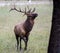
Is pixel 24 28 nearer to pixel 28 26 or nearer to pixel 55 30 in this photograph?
pixel 28 26

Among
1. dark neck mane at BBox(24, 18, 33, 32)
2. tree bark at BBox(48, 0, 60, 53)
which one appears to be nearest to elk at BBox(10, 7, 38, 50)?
dark neck mane at BBox(24, 18, 33, 32)

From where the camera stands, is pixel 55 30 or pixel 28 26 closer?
pixel 55 30

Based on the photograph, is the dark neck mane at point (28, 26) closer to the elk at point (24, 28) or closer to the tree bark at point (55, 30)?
the elk at point (24, 28)

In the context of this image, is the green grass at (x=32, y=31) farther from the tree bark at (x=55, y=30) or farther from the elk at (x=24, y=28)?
the tree bark at (x=55, y=30)

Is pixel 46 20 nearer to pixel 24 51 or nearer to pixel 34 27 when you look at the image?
pixel 34 27

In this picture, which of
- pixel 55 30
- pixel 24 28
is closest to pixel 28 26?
pixel 24 28

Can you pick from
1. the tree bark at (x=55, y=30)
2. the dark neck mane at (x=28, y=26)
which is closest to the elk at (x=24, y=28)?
the dark neck mane at (x=28, y=26)

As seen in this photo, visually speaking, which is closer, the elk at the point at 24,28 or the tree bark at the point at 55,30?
the tree bark at the point at 55,30

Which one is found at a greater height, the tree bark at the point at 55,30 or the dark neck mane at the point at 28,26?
the tree bark at the point at 55,30

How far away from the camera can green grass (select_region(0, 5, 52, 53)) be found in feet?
10.1

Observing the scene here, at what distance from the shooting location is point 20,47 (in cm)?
316

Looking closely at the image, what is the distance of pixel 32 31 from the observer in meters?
3.10

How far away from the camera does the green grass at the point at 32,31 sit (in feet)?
10.1

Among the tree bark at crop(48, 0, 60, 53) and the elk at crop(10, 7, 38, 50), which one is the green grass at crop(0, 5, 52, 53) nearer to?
the elk at crop(10, 7, 38, 50)
